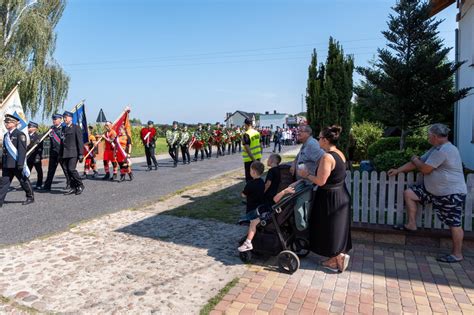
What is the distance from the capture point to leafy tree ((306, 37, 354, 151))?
8352 millimetres

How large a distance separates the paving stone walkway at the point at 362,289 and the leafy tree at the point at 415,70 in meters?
3.66

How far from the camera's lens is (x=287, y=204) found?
A: 4211mm

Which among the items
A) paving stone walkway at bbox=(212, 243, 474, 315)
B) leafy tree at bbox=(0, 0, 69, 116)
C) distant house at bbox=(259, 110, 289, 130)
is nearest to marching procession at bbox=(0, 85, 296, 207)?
paving stone walkway at bbox=(212, 243, 474, 315)

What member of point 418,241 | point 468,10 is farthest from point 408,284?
point 468,10

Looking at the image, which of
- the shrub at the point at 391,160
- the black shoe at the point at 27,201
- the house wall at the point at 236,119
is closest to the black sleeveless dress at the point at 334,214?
the shrub at the point at 391,160

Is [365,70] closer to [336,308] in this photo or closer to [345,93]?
[345,93]

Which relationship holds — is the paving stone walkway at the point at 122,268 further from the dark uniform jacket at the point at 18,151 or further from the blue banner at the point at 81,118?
the blue banner at the point at 81,118

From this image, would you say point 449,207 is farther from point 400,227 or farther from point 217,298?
point 217,298

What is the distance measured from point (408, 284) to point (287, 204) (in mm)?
1505

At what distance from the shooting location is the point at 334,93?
8320 millimetres

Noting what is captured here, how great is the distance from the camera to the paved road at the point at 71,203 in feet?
19.5

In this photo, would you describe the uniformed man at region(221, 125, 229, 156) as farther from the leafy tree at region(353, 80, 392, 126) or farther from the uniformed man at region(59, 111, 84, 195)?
the leafy tree at region(353, 80, 392, 126)

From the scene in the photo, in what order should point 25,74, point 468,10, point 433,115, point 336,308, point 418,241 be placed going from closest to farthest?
point 336,308 → point 418,241 → point 433,115 → point 468,10 → point 25,74

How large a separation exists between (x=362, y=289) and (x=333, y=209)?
34.2 inches
